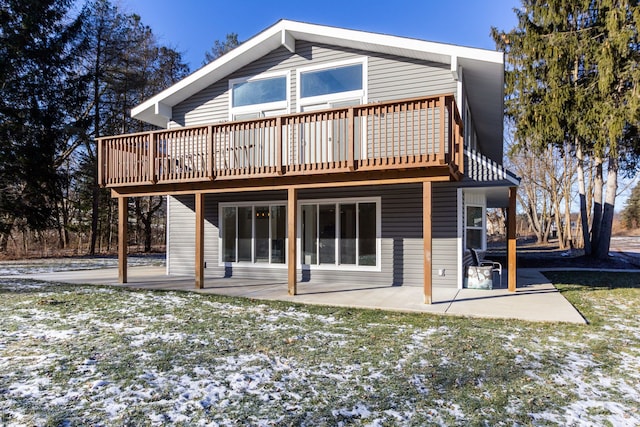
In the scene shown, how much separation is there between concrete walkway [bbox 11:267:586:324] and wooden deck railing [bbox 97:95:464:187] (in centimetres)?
234

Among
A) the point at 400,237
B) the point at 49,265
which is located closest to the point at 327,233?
the point at 400,237

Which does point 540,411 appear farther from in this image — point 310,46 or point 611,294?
point 310,46

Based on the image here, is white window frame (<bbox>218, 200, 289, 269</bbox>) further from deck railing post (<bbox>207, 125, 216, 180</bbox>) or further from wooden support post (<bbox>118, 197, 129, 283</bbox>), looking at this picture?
wooden support post (<bbox>118, 197, 129, 283</bbox>)

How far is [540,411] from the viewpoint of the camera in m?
2.91

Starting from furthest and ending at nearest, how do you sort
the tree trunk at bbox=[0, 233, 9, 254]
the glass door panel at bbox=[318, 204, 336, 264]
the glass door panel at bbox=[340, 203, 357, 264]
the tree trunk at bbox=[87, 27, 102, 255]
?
the tree trunk at bbox=[87, 27, 102, 255] → the tree trunk at bbox=[0, 233, 9, 254] → the glass door panel at bbox=[318, 204, 336, 264] → the glass door panel at bbox=[340, 203, 357, 264]

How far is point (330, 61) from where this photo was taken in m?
9.09

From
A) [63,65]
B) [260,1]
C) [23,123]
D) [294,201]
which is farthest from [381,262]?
Result: [63,65]

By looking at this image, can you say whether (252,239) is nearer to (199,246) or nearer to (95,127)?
(199,246)

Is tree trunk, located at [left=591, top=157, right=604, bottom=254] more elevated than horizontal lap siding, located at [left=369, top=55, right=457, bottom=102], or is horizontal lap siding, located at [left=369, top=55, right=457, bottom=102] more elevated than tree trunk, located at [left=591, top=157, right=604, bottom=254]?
horizontal lap siding, located at [left=369, top=55, right=457, bottom=102]

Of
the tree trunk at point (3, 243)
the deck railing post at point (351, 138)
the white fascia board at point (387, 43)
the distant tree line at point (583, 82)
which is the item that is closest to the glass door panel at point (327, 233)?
the deck railing post at point (351, 138)

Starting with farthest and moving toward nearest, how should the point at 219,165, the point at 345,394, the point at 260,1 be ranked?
the point at 260,1 < the point at 219,165 < the point at 345,394

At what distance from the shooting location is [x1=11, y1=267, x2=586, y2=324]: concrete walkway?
5.96 m

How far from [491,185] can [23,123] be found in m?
19.4

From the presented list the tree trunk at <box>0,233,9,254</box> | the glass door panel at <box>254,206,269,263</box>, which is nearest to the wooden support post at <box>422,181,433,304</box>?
the glass door panel at <box>254,206,269,263</box>
